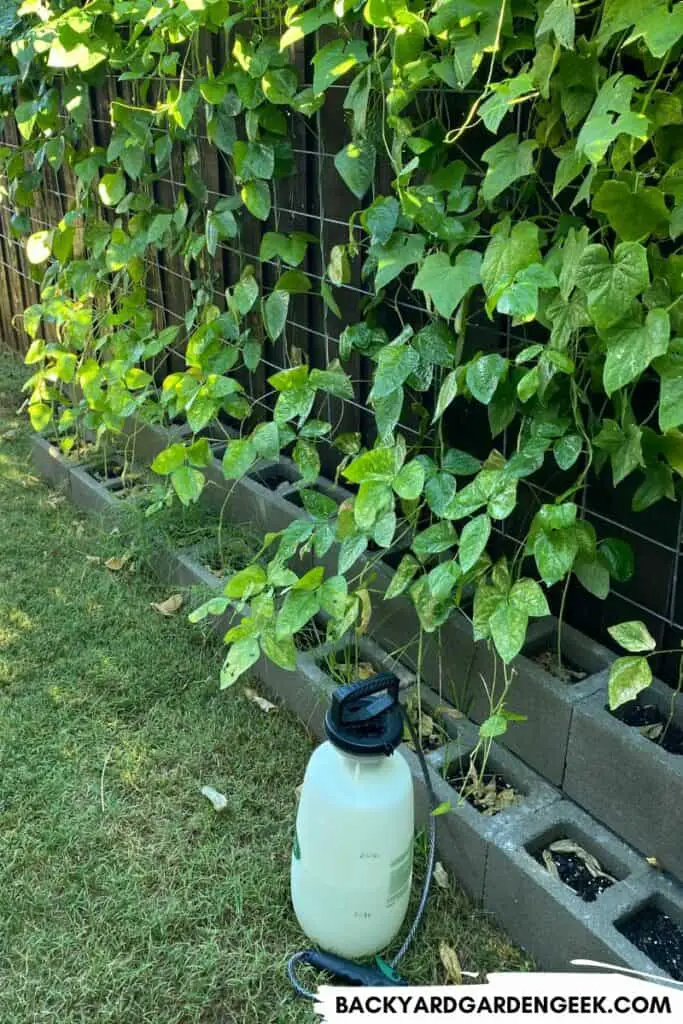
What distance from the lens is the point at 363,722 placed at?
61.7 inches

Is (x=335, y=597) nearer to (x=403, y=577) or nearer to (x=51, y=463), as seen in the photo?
(x=403, y=577)

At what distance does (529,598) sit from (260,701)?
0.86 metres

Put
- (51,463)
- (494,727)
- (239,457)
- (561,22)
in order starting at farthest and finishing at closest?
(51,463)
(239,457)
(494,727)
(561,22)

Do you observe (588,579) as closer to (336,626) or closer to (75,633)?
(336,626)

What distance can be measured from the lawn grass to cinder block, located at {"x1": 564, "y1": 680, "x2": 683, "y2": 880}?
0.29 metres

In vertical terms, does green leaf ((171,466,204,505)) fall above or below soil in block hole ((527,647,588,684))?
above

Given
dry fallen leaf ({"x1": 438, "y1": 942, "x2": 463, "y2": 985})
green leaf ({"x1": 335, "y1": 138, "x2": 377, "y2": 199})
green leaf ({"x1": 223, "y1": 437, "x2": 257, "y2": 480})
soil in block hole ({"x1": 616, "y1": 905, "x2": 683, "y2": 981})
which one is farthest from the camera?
green leaf ({"x1": 223, "y1": 437, "x2": 257, "y2": 480})

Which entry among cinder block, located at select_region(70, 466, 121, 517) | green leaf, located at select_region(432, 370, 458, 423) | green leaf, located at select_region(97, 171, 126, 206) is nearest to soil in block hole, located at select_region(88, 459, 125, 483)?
cinder block, located at select_region(70, 466, 121, 517)

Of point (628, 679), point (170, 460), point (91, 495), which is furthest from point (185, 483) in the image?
point (628, 679)

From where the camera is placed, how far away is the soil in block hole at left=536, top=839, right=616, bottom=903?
5.50 ft

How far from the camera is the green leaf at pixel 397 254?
1.83m

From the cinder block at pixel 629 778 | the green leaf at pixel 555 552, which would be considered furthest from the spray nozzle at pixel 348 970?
the green leaf at pixel 555 552

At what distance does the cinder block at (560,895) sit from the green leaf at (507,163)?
1.10 meters

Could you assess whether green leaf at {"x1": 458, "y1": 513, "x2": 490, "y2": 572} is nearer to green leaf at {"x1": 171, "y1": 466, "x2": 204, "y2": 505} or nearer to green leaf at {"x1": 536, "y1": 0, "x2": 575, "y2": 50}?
green leaf at {"x1": 536, "y1": 0, "x2": 575, "y2": 50}
